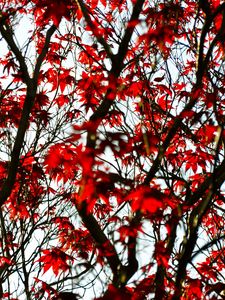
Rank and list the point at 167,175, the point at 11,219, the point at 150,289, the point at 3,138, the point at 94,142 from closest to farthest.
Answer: the point at 94,142, the point at 150,289, the point at 167,175, the point at 11,219, the point at 3,138

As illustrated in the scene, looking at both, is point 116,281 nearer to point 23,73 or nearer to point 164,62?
point 23,73

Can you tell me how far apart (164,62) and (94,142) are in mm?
2450

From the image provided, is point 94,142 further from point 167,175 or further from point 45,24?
point 45,24

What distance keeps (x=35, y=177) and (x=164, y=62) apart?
2154mm

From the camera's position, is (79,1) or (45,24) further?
(45,24)

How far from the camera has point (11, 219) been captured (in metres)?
5.52

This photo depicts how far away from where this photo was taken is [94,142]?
119 inches

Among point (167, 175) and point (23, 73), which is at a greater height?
point (23, 73)

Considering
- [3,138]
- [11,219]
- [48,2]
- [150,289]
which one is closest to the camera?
[150,289]

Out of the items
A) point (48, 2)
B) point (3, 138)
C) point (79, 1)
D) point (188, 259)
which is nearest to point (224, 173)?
point (188, 259)

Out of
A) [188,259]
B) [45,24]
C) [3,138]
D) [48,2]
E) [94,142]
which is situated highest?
[45,24]

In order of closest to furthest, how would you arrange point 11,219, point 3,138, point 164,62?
point 164,62, point 11,219, point 3,138

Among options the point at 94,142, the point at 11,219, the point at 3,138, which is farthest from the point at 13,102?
the point at 94,142

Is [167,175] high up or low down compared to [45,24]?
down
